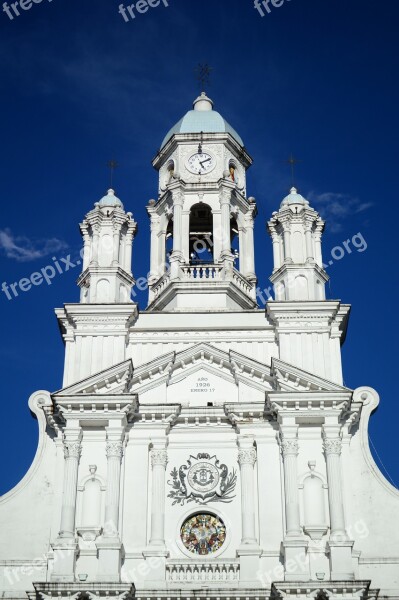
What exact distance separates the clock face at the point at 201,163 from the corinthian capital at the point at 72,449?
12.8 m

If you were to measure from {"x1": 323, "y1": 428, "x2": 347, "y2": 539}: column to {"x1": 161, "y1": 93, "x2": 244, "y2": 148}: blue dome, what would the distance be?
14.7 m

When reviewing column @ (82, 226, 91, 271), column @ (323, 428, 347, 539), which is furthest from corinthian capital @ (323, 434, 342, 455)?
column @ (82, 226, 91, 271)

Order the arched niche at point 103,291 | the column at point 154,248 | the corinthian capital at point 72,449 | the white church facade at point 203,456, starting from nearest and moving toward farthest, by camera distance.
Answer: the white church facade at point 203,456, the corinthian capital at point 72,449, the arched niche at point 103,291, the column at point 154,248

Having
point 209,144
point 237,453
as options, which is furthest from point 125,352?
point 209,144

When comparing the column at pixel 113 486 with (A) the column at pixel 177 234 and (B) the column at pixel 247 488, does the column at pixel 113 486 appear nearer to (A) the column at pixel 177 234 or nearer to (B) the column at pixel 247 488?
(B) the column at pixel 247 488

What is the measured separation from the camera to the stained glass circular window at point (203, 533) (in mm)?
26953

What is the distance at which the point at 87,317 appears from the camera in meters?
30.7

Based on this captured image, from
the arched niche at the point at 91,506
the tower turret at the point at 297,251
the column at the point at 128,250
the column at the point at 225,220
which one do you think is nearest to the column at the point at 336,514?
the tower turret at the point at 297,251

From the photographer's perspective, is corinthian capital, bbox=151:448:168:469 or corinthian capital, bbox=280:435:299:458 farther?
corinthian capital, bbox=151:448:168:469

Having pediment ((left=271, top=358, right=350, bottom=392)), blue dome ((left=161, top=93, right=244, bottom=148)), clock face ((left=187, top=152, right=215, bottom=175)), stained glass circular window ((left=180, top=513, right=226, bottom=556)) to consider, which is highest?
blue dome ((left=161, top=93, right=244, bottom=148))

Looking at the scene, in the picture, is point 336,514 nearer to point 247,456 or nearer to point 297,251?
point 247,456

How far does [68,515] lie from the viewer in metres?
26.4

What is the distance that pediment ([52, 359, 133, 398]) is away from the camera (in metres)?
28.4

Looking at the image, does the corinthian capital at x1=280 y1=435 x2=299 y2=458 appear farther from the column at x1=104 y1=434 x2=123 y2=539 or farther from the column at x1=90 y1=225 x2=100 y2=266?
the column at x1=90 y1=225 x2=100 y2=266
